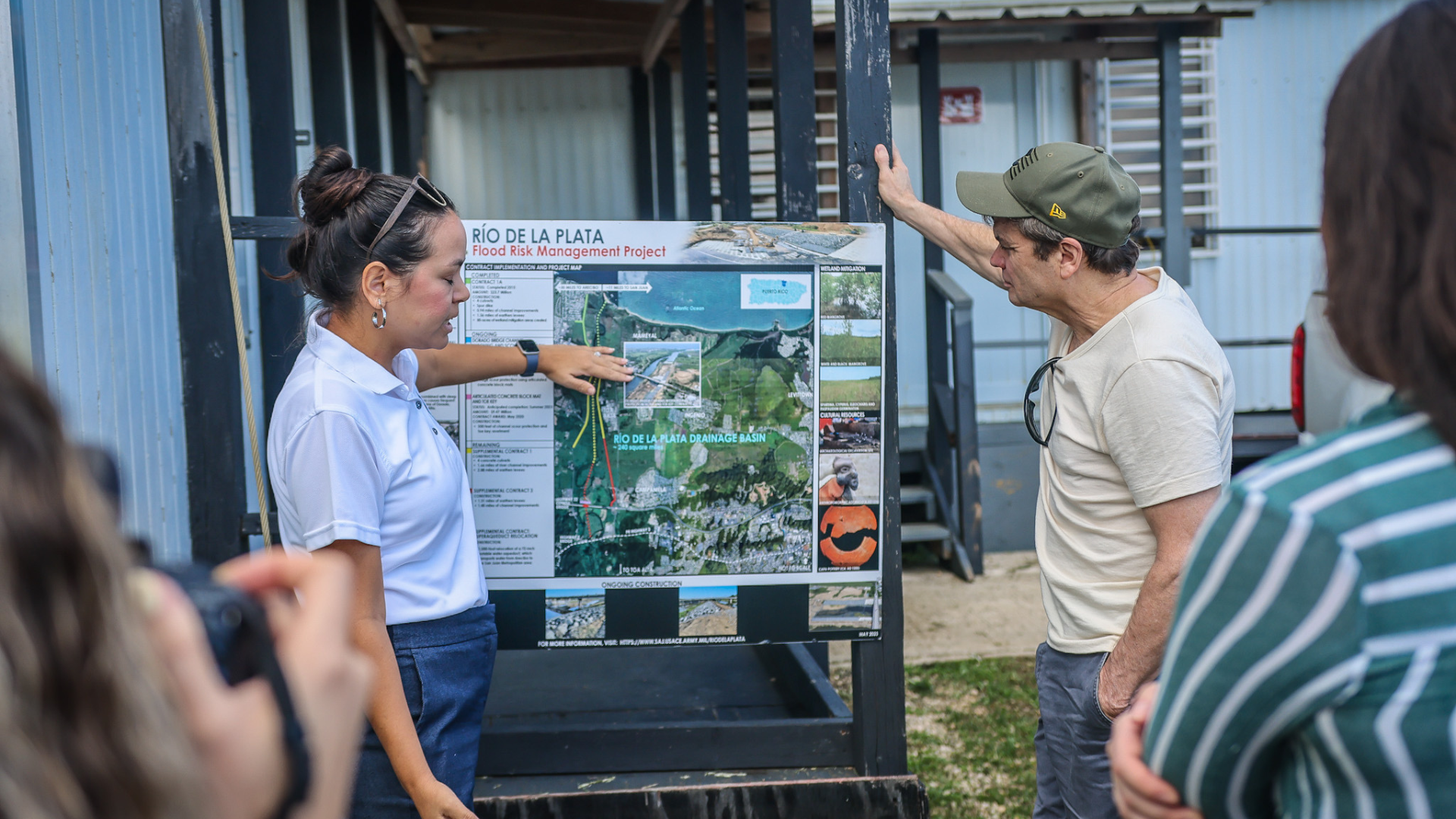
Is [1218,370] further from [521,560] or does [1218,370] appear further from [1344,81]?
[521,560]

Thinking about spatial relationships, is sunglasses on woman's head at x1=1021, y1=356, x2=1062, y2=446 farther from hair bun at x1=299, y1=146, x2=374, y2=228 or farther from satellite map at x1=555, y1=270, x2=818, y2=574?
hair bun at x1=299, y1=146, x2=374, y2=228

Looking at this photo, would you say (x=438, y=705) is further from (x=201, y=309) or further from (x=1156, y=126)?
(x=1156, y=126)

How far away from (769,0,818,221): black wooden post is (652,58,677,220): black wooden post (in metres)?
4.32

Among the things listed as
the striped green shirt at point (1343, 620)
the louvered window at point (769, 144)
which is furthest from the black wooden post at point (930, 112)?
the striped green shirt at point (1343, 620)

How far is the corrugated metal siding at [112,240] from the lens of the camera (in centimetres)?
220

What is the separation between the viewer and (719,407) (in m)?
2.69

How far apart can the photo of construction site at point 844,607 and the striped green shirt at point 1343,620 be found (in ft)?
5.84

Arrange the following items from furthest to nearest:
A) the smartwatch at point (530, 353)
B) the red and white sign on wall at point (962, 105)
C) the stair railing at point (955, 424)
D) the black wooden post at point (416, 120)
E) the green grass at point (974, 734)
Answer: the red and white sign on wall at point (962, 105), the black wooden post at point (416, 120), the stair railing at point (955, 424), the green grass at point (974, 734), the smartwatch at point (530, 353)

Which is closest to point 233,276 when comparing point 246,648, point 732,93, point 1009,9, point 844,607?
point 246,648

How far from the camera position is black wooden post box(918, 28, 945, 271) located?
681 cm

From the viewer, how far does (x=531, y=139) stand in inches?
341

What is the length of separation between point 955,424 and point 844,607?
3961 mm

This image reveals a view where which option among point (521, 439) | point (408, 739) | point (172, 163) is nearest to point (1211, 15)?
point (521, 439)

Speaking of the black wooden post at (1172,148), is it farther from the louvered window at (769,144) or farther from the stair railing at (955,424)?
the louvered window at (769,144)
